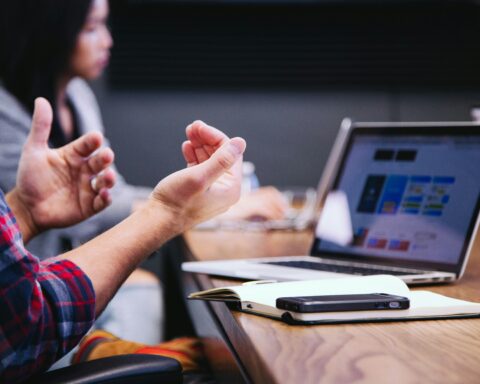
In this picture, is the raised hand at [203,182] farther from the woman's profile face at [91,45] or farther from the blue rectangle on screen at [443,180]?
the woman's profile face at [91,45]

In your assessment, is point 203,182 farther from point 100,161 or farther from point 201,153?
point 100,161


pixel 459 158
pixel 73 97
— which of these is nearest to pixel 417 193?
pixel 459 158

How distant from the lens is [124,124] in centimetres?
407

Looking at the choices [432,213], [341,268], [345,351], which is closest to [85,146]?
[341,268]

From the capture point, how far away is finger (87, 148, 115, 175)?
5.08ft

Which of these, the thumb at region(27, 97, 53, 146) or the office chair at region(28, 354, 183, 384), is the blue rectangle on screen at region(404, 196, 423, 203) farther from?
the thumb at region(27, 97, 53, 146)

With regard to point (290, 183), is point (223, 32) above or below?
above

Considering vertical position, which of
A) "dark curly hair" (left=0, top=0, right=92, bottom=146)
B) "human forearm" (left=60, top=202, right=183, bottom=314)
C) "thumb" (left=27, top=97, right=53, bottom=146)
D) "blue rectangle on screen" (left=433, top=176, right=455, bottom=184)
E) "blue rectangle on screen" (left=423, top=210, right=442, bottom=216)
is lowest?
"human forearm" (left=60, top=202, right=183, bottom=314)

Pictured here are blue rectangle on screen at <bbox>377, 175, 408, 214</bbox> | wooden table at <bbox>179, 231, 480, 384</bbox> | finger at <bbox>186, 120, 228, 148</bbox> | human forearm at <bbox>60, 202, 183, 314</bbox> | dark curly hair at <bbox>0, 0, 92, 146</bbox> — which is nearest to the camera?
wooden table at <bbox>179, 231, 480, 384</bbox>

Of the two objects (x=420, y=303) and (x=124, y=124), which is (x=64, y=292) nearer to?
(x=420, y=303)

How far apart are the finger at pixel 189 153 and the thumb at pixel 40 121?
378mm

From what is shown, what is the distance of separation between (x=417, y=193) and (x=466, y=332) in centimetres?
57

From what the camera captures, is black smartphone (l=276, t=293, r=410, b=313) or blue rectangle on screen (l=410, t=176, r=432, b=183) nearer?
black smartphone (l=276, t=293, r=410, b=313)

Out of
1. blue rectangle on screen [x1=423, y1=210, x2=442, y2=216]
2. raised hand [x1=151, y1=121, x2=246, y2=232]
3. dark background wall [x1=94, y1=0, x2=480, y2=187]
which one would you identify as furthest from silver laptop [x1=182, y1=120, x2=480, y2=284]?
dark background wall [x1=94, y1=0, x2=480, y2=187]
